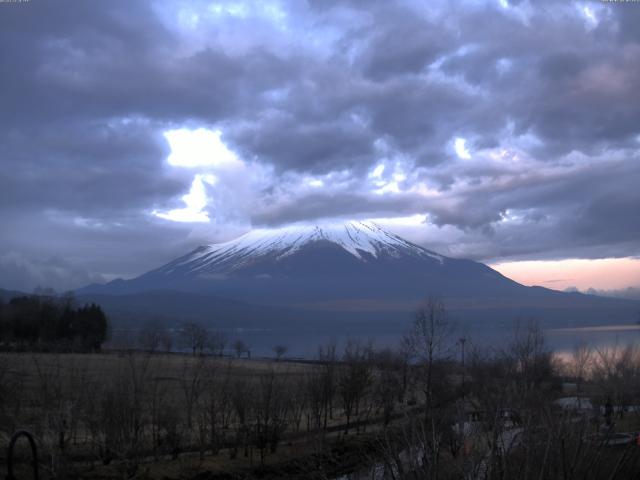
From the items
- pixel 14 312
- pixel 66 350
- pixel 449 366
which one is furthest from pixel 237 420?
pixel 14 312

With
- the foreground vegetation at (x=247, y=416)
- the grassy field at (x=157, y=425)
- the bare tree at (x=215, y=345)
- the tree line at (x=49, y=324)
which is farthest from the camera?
the bare tree at (x=215, y=345)

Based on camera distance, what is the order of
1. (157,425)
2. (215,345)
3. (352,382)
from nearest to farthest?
(157,425) < (352,382) < (215,345)

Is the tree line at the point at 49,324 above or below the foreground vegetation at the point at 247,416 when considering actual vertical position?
above

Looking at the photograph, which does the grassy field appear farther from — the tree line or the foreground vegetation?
the tree line

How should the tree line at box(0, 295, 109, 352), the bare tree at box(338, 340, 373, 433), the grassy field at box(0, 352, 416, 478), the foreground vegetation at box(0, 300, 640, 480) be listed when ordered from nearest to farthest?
the foreground vegetation at box(0, 300, 640, 480)
the grassy field at box(0, 352, 416, 478)
the bare tree at box(338, 340, 373, 433)
the tree line at box(0, 295, 109, 352)

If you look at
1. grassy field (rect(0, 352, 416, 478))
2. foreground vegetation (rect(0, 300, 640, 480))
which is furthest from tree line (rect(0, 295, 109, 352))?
grassy field (rect(0, 352, 416, 478))

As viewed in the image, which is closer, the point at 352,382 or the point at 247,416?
the point at 247,416

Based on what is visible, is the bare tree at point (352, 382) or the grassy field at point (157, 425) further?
the bare tree at point (352, 382)

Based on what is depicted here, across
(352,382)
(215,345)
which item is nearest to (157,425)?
(352,382)

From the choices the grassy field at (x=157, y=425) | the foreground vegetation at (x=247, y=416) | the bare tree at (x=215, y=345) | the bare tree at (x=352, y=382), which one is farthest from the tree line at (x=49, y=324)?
the grassy field at (x=157, y=425)

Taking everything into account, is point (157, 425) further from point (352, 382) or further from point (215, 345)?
point (215, 345)

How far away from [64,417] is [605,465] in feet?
72.4

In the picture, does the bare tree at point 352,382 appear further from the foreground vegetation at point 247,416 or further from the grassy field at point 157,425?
the grassy field at point 157,425

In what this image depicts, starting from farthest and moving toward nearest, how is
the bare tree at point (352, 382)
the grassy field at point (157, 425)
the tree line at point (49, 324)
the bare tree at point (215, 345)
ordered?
the bare tree at point (215, 345) → the tree line at point (49, 324) → the bare tree at point (352, 382) → the grassy field at point (157, 425)
